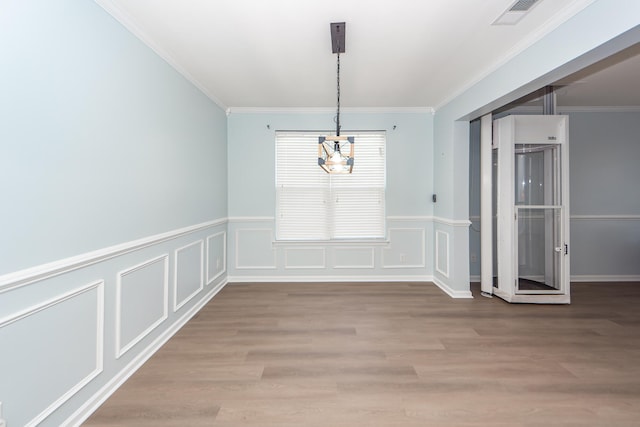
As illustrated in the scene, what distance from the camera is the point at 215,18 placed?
218 cm

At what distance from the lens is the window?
4.57 metres

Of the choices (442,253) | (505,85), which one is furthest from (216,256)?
(505,85)

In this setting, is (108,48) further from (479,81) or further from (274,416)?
(479,81)

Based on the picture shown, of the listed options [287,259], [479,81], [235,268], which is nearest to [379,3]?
[479,81]

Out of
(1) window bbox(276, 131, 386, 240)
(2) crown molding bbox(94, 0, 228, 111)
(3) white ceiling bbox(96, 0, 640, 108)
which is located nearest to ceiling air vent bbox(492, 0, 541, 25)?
(3) white ceiling bbox(96, 0, 640, 108)

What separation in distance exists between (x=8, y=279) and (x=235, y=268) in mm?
3323

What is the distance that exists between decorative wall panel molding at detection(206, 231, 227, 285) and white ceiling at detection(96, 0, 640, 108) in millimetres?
1877

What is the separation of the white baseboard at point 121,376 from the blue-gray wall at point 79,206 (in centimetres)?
1

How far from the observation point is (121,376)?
2113 millimetres

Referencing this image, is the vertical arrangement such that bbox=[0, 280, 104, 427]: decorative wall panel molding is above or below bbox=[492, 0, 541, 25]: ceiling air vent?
below

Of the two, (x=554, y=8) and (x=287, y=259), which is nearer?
(x=554, y=8)

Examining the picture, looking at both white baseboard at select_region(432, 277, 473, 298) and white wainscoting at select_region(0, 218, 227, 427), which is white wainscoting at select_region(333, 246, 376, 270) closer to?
white baseboard at select_region(432, 277, 473, 298)

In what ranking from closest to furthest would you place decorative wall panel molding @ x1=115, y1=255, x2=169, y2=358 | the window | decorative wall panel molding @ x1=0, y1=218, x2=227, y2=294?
1. decorative wall panel molding @ x1=0, y1=218, x2=227, y2=294
2. decorative wall panel molding @ x1=115, y1=255, x2=169, y2=358
3. the window

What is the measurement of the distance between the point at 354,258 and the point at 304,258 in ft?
2.53
